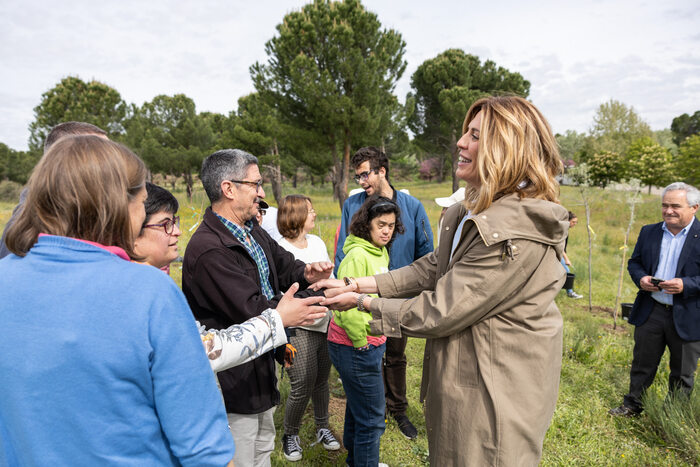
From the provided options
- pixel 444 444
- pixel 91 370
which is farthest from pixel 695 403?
A: pixel 91 370

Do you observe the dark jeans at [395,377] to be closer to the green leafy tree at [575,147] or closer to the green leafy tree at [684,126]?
the green leafy tree at [575,147]

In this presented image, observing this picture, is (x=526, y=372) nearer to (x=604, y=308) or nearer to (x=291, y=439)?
(x=291, y=439)

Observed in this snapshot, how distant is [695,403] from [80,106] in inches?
1528

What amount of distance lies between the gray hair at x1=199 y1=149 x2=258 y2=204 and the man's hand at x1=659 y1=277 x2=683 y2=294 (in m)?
Answer: 3.74

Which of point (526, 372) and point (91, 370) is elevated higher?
point (91, 370)

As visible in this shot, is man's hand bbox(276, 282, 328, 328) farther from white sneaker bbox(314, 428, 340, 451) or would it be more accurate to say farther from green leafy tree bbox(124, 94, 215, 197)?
green leafy tree bbox(124, 94, 215, 197)

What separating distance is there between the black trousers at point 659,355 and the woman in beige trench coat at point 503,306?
9.58ft

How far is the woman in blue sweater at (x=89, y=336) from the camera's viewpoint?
3.05ft

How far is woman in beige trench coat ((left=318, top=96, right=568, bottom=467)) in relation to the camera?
1.59 metres

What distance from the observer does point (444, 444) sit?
173 centimetres

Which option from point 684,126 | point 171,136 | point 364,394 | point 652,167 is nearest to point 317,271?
point 364,394

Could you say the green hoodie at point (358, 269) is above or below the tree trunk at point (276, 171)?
below

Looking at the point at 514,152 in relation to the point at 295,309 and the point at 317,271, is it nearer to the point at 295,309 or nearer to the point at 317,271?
the point at 295,309

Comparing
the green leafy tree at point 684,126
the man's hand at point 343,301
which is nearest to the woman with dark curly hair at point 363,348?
the man's hand at point 343,301
